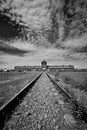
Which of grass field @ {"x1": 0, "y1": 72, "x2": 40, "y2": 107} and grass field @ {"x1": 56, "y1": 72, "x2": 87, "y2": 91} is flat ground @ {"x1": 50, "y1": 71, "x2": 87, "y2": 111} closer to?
grass field @ {"x1": 56, "y1": 72, "x2": 87, "y2": 91}

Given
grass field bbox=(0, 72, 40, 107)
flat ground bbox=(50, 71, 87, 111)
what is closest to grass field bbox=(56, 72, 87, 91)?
flat ground bbox=(50, 71, 87, 111)

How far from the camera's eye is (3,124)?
2.29 m

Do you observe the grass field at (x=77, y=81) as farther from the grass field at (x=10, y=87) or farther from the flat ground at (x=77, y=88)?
the grass field at (x=10, y=87)

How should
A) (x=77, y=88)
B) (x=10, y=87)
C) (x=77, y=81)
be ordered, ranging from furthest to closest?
(x=77, y=81) < (x=77, y=88) < (x=10, y=87)

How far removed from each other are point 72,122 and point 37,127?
102 cm

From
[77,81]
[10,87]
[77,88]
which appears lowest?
[77,81]

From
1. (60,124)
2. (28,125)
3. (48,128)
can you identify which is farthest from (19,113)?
(60,124)

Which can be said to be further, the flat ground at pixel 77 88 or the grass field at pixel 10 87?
the grass field at pixel 10 87

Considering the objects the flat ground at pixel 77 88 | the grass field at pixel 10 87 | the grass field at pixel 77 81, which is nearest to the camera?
the flat ground at pixel 77 88

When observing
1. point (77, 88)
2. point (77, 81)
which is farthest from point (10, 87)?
point (77, 81)

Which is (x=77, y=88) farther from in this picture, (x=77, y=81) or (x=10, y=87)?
(x=10, y=87)

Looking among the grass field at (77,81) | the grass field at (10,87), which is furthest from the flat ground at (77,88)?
the grass field at (10,87)

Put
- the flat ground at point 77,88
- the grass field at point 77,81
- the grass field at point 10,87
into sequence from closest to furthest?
the flat ground at point 77,88 → the grass field at point 10,87 → the grass field at point 77,81

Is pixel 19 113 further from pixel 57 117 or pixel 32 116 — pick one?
pixel 57 117
